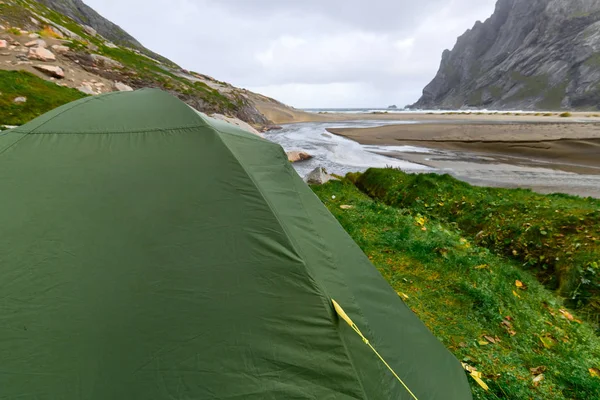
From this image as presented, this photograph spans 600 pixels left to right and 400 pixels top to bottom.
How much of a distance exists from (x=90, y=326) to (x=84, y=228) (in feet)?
2.81

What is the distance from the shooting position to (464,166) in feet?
67.3

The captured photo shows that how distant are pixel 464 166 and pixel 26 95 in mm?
25664

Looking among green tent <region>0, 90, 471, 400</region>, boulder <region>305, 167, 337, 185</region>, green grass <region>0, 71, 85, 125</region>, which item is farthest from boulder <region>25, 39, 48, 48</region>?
green tent <region>0, 90, 471, 400</region>

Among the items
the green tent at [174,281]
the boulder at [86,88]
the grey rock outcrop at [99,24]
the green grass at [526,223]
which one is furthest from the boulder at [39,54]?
the grey rock outcrop at [99,24]

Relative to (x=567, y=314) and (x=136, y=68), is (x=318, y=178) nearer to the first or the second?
(x=567, y=314)

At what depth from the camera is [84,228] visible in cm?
260

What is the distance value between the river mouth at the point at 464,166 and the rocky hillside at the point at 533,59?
103 meters

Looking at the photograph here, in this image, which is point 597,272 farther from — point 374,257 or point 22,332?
point 22,332

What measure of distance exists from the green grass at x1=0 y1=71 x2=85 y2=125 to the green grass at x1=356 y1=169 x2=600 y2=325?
15.8 m

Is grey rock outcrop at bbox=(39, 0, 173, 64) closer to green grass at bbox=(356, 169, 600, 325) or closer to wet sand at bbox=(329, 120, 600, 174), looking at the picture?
wet sand at bbox=(329, 120, 600, 174)

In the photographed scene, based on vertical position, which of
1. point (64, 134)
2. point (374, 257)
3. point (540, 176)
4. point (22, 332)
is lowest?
point (374, 257)

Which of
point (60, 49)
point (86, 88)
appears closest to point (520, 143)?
point (86, 88)

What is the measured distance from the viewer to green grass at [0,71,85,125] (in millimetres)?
13164

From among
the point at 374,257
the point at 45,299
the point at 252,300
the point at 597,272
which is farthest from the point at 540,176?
the point at 45,299
